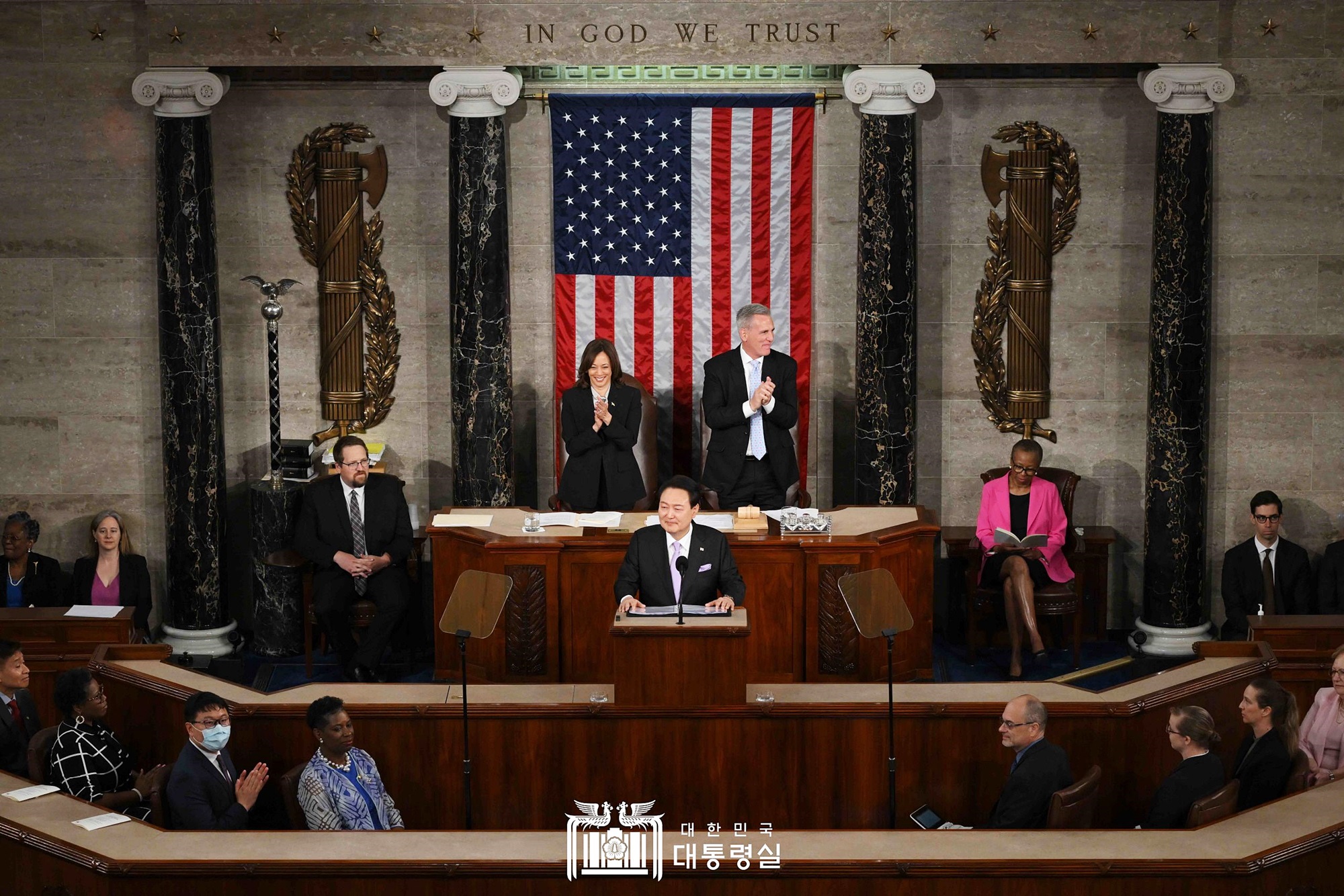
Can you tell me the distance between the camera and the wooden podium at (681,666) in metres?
7.07

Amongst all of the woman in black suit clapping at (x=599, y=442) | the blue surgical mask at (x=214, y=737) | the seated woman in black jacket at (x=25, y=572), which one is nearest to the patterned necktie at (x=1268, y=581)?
the woman in black suit clapping at (x=599, y=442)

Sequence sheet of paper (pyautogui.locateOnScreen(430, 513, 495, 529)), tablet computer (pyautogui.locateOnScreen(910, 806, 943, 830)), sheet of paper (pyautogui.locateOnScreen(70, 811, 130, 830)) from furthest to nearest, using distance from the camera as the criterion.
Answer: sheet of paper (pyautogui.locateOnScreen(430, 513, 495, 529)) < tablet computer (pyautogui.locateOnScreen(910, 806, 943, 830)) < sheet of paper (pyautogui.locateOnScreen(70, 811, 130, 830))

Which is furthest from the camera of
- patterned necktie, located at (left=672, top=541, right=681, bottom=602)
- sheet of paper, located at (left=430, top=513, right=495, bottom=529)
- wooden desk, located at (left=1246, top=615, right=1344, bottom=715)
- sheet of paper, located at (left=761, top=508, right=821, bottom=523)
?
sheet of paper, located at (left=430, top=513, right=495, bottom=529)

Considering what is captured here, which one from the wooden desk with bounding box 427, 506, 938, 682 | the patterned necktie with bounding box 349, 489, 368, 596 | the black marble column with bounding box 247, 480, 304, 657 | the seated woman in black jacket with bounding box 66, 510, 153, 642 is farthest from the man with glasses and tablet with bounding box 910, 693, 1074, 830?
the seated woman in black jacket with bounding box 66, 510, 153, 642

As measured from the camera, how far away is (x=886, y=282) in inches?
418

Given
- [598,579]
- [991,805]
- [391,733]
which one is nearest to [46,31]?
[598,579]

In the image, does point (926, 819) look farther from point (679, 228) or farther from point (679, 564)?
point (679, 228)

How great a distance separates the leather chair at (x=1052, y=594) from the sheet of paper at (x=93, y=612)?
5.35 metres

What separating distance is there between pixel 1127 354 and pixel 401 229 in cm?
535

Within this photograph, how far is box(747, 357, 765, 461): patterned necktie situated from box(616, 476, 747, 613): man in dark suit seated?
224 cm

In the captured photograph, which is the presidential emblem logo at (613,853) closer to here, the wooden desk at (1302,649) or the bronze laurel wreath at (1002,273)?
the wooden desk at (1302,649)

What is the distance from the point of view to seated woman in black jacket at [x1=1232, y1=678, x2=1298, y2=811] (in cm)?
656

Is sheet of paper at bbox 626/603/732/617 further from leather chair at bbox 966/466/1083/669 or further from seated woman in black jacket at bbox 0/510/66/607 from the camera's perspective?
seated woman in black jacket at bbox 0/510/66/607

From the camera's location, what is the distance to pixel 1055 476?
10.7 m
